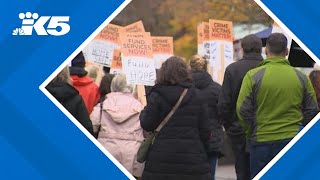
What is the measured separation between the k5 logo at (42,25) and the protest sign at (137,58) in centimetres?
126

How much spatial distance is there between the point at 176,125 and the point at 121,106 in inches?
29.6

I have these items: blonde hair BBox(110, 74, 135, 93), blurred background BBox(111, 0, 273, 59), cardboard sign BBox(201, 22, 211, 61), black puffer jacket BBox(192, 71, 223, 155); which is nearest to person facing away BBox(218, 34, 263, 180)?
black puffer jacket BBox(192, 71, 223, 155)

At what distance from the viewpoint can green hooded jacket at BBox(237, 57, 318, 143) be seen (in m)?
5.59

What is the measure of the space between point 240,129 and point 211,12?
13.9ft

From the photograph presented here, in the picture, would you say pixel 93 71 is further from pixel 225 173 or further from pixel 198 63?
pixel 225 173

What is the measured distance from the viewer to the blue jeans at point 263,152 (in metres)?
5.61

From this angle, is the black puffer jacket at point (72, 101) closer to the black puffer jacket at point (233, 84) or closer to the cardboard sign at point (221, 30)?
the black puffer jacket at point (233, 84)

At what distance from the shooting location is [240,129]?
634cm

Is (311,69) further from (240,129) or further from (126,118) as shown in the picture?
(126,118)

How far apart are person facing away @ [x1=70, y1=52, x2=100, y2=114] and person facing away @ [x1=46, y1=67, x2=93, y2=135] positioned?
0.53 m

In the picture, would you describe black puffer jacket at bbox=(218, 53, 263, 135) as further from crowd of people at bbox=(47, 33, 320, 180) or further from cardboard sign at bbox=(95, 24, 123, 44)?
cardboard sign at bbox=(95, 24, 123, 44)

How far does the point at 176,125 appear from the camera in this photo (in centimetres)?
567

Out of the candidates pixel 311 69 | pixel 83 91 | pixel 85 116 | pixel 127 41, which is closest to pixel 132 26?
pixel 127 41

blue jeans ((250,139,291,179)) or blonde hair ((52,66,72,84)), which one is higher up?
blonde hair ((52,66,72,84))
